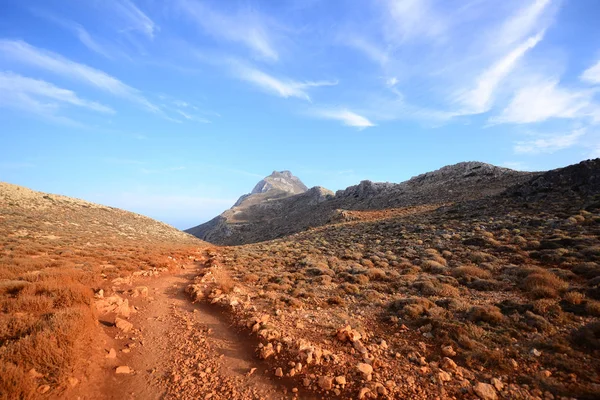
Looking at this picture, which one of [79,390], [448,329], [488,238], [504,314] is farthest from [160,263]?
[488,238]

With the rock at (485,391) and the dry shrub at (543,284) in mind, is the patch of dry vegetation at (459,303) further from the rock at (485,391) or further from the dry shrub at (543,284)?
the rock at (485,391)

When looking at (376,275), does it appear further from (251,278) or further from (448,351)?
(448,351)

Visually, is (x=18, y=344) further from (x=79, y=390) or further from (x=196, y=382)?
(x=196, y=382)

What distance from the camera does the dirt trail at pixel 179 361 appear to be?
19.6ft

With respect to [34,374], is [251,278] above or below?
below

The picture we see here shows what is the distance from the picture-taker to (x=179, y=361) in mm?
7133

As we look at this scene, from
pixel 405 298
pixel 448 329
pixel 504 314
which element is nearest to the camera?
pixel 448 329

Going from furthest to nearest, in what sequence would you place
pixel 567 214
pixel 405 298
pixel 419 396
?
pixel 567 214
pixel 405 298
pixel 419 396

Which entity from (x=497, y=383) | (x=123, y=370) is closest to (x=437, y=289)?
(x=497, y=383)

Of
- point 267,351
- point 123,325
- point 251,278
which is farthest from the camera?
point 251,278

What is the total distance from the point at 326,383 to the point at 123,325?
6.92 meters

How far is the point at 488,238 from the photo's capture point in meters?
19.6

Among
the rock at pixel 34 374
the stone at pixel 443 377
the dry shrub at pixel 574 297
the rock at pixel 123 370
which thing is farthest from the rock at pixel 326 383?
the dry shrub at pixel 574 297

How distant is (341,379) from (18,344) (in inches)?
289
